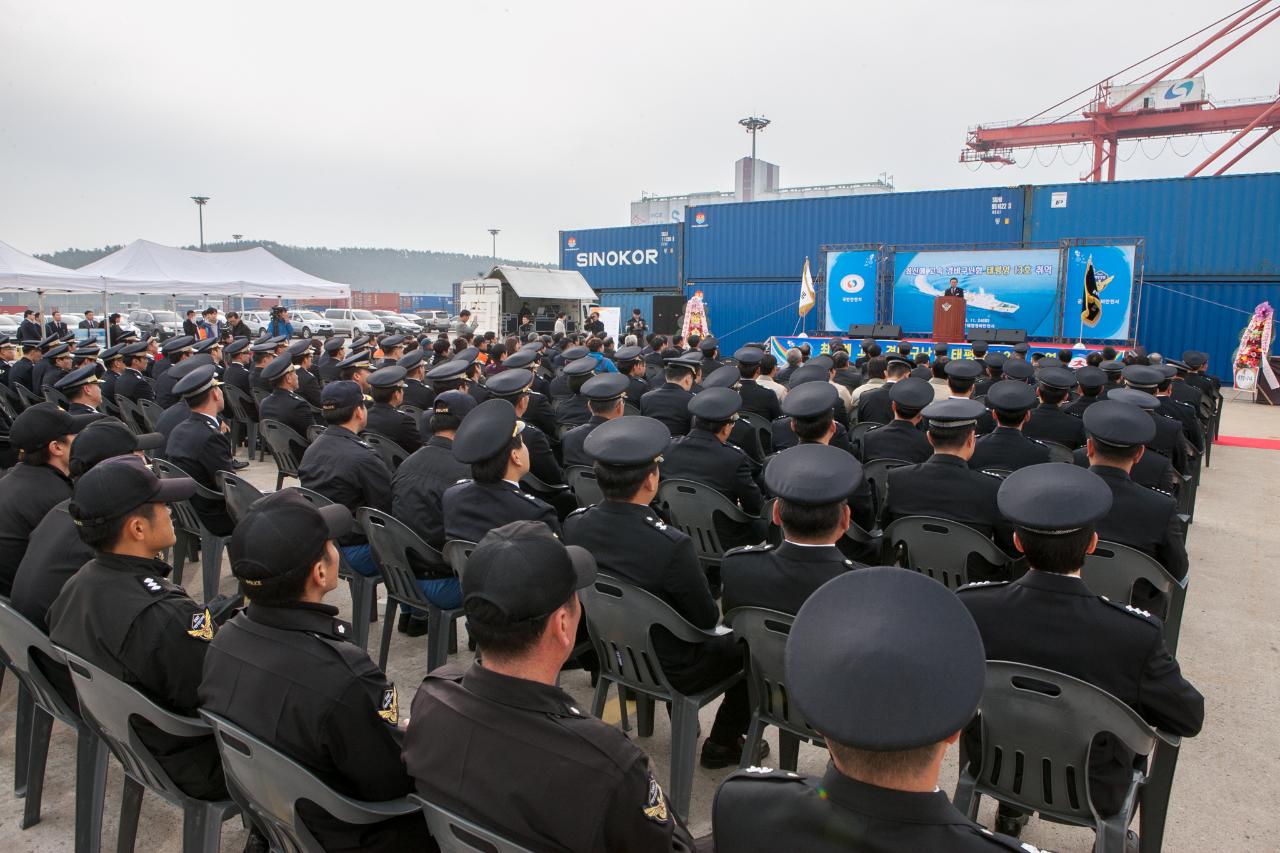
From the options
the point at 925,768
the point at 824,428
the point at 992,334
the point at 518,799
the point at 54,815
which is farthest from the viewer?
the point at 992,334

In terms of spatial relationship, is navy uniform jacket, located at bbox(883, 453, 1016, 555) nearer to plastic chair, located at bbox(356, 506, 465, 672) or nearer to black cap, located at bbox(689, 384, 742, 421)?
black cap, located at bbox(689, 384, 742, 421)

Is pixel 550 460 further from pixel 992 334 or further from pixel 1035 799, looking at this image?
pixel 992 334

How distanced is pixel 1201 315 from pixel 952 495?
58.9 ft

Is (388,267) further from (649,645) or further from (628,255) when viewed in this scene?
(649,645)

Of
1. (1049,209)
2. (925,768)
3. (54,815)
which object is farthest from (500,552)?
(1049,209)

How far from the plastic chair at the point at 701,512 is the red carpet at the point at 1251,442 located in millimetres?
9924

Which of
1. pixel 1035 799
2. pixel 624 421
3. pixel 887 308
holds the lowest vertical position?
pixel 1035 799

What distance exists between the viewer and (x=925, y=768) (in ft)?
3.64

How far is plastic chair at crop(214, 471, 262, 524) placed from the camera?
4.14 metres

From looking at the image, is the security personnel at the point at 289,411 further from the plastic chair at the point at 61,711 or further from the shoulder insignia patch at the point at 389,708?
the shoulder insignia patch at the point at 389,708

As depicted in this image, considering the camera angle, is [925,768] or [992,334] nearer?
[925,768]

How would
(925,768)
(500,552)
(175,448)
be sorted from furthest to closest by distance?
(175,448)
(500,552)
(925,768)

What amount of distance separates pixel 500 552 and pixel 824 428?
9.43 ft

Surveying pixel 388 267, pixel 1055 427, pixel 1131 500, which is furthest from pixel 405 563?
pixel 388 267
